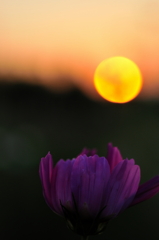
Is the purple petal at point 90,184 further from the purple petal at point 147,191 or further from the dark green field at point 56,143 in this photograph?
the dark green field at point 56,143

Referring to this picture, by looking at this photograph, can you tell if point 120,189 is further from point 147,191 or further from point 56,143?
point 56,143

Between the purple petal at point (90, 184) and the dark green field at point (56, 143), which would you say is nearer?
the purple petal at point (90, 184)

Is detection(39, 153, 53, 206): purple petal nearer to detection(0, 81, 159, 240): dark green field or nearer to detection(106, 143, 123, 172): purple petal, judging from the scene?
detection(106, 143, 123, 172): purple petal

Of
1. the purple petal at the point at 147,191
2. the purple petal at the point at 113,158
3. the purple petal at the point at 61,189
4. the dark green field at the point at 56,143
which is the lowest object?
the purple petal at the point at 147,191

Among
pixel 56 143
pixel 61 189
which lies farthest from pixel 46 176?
pixel 56 143

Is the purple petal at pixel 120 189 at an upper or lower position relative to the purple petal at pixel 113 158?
lower

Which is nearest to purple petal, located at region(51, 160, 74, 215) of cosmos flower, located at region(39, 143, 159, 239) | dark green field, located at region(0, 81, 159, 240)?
cosmos flower, located at region(39, 143, 159, 239)

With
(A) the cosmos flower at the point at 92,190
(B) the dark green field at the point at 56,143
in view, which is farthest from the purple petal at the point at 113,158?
(B) the dark green field at the point at 56,143

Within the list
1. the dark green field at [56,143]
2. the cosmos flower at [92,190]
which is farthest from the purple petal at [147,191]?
the dark green field at [56,143]
